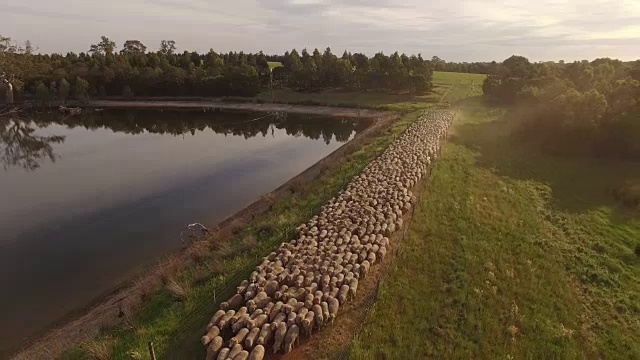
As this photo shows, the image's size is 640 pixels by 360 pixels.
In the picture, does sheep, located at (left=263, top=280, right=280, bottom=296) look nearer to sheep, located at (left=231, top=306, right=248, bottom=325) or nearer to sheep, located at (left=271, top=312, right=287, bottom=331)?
sheep, located at (left=231, top=306, right=248, bottom=325)

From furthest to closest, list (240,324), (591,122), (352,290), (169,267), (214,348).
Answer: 1. (591,122)
2. (169,267)
3. (352,290)
4. (240,324)
5. (214,348)

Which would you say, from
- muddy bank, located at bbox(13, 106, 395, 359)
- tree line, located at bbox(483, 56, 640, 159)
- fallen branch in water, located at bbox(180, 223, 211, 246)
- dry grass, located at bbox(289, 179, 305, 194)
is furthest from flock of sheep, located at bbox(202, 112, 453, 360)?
tree line, located at bbox(483, 56, 640, 159)

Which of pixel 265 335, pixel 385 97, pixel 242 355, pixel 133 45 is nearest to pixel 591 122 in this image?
pixel 265 335

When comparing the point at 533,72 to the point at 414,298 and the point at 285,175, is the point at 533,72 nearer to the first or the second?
the point at 285,175

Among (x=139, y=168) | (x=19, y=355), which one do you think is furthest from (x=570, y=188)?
(x=139, y=168)

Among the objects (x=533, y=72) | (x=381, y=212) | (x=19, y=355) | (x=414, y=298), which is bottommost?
(x=19, y=355)

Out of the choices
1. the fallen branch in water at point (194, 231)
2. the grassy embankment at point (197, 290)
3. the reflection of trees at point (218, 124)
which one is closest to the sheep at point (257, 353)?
the grassy embankment at point (197, 290)

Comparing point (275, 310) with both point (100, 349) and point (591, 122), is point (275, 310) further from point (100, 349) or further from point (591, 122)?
point (591, 122)
